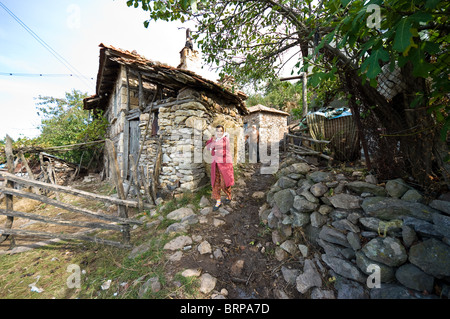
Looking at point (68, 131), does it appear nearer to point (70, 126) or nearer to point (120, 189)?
point (70, 126)

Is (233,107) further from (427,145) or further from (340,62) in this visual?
(427,145)

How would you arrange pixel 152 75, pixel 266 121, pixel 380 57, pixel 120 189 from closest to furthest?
1. pixel 380 57
2. pixel 120 189
3. pixel 152 75
4. pixel 266 121

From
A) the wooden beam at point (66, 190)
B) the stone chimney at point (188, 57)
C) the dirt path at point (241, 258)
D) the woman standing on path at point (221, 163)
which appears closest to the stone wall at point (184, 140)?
the woman standing on path at point (221, 163)

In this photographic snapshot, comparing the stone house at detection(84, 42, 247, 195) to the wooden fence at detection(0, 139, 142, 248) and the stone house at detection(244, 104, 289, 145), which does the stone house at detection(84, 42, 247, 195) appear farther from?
the stone house at detection(244, 104, 289, 145)

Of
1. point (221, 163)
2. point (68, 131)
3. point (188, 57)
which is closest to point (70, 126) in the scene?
point (68, 131)

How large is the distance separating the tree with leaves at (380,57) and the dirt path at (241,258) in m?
2.31

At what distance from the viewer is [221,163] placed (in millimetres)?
3836

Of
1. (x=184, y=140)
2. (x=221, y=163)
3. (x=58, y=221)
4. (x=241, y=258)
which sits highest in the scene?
(x=184, y=140)

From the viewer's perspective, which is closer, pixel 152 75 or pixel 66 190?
pixel 66 190

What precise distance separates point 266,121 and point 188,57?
7892 mm

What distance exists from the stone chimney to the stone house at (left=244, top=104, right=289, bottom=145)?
630 cm

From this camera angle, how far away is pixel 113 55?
5230 millimetres

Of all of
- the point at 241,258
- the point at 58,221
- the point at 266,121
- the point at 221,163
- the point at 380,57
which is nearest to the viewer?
the point at 380,57

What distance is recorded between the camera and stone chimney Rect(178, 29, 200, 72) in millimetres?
6668
